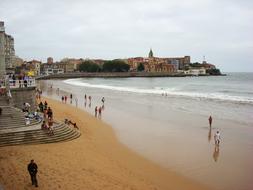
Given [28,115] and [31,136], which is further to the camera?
[28,115]

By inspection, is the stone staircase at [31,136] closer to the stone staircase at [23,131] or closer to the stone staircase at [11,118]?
the stone staircase at [23,131]

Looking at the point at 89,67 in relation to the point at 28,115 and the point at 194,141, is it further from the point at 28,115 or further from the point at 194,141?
the point at 28,115

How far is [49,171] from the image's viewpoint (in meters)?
13.5

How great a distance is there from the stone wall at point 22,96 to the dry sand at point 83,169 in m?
6.17

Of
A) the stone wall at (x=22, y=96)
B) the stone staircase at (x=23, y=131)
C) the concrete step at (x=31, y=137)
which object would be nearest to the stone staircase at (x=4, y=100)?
the stone staircase at (x=23, y=131)

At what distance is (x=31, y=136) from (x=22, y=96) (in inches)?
257

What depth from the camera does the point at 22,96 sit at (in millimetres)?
23344

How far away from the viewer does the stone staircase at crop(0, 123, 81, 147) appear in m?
16.8

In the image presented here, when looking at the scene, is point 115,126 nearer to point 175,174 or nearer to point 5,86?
point 5,86

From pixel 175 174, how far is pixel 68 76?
15181 cm

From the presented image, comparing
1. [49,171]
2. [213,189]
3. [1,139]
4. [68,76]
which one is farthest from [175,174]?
[68,76]

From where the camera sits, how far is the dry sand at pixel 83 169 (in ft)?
41.1

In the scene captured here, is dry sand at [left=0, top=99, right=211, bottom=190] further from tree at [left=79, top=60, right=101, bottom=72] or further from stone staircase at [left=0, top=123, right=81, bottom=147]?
tree at [left=79, top=60, right=101, bottom=72]

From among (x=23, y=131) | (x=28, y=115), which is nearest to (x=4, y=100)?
(x=28, y=115)
